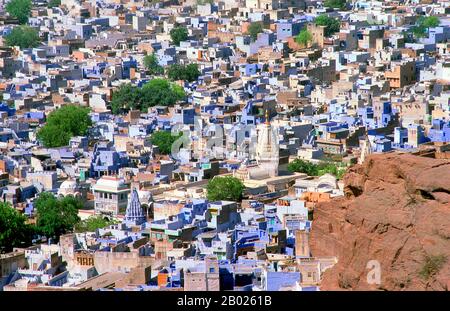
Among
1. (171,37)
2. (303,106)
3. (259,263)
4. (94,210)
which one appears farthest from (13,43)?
(259,263)

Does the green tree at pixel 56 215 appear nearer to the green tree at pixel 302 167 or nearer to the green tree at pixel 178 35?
the green tree at pixel 302 167

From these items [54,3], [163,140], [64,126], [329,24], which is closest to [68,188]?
[163,140]

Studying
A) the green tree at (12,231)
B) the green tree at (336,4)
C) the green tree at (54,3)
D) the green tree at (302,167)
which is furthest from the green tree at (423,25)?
the green tree at (12,231)

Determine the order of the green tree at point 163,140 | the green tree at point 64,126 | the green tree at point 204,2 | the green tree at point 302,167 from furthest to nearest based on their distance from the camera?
1. the green tree at point 204,2
2. the green tree at point 64,126
3. the green tree at point 163,140
4. the green tree at point 302,167

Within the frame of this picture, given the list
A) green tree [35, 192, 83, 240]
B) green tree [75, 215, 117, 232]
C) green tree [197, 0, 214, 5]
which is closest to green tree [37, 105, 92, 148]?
green tree [35, 192, 83, 240]

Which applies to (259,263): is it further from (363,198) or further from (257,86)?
(257,86)
